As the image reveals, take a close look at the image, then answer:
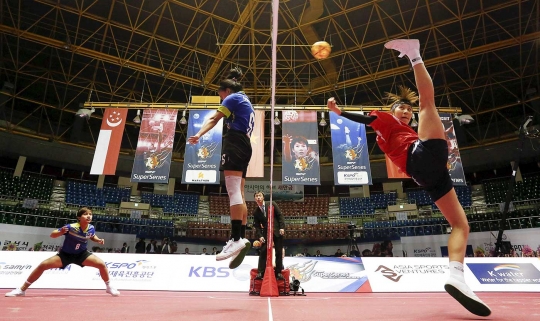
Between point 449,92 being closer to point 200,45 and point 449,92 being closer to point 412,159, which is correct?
point 200,45

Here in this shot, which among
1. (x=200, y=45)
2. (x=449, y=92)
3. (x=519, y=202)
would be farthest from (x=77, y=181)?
(x=519, y=202)

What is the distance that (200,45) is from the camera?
620 inches

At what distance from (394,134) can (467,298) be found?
4.04 ft

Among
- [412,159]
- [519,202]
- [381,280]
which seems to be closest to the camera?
[412,159]

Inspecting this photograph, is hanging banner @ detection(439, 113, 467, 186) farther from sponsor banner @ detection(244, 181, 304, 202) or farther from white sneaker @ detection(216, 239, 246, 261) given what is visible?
sponsor banner @ detection(244, 181, 304, 202)

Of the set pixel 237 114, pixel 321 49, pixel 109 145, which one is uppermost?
pixel 321 49

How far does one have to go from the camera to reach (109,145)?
11633 millimetres

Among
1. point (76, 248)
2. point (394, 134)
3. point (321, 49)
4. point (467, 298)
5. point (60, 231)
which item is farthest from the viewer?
point (321, 49)

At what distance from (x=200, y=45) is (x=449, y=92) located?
44.5 ft

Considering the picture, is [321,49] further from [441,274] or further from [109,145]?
[109,145]

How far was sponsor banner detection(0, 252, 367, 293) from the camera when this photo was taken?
21.8 ft

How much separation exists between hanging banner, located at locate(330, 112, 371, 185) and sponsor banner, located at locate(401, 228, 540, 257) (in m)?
7.08

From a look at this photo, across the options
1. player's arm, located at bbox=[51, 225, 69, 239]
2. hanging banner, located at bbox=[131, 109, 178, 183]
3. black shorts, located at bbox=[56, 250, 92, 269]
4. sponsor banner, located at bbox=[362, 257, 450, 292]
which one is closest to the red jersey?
player's arm, located at bbox=[51, 225, 69, 239]

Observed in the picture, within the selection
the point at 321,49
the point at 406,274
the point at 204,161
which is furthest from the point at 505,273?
the point at 204,161
